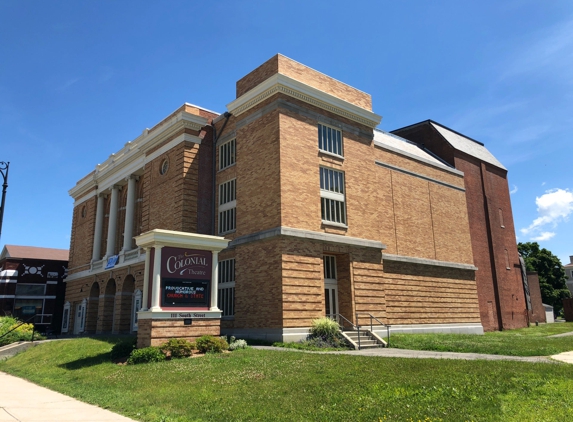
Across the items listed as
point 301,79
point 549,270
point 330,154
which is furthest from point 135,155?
point 549,270

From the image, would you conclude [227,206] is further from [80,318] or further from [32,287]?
[32,287]

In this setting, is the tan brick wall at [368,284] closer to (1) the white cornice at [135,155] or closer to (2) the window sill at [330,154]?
(2) the window sill at [330,154]

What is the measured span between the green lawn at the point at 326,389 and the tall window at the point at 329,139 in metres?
14.4

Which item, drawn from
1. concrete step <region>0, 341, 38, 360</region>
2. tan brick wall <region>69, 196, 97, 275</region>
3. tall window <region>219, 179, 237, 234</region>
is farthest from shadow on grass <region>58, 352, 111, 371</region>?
tan brick wall <region>69, 196, 97, 275</region>

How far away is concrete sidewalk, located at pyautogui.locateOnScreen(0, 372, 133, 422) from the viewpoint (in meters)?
9.62

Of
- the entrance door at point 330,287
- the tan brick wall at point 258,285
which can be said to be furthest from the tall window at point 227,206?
the entrance door at point 330,287

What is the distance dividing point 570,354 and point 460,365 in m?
6.94

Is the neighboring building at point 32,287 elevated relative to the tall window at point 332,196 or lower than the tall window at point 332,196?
lower

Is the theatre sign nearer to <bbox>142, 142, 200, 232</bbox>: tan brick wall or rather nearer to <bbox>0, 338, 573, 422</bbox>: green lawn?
<bbox>0, 338, 573, 422</bbox>: green lawn

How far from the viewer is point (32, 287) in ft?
152

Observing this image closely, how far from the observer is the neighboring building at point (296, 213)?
2458 cm

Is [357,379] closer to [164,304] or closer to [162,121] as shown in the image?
[164,304]

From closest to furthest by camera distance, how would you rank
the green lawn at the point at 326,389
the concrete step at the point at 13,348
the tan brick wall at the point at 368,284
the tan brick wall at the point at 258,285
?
the green lawn at the point at 326,389, the tan brick wall at the point at 258,285, the concrete step at the point at 13,348, the tan brick wall at the point at 368,284

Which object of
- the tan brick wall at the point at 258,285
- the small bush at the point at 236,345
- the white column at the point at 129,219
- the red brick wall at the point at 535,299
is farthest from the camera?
the red brick wall at the point at 535,299
